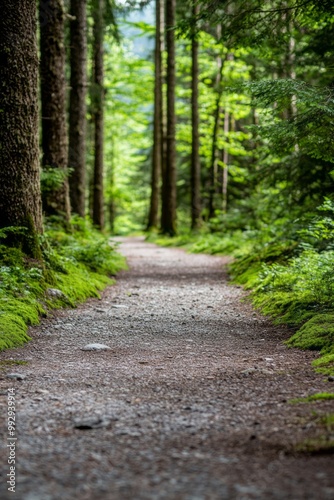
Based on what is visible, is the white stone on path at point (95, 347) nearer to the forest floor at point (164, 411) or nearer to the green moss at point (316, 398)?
the forest floor at point (164, 411)

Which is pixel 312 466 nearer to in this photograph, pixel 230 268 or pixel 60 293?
pixel 60 293

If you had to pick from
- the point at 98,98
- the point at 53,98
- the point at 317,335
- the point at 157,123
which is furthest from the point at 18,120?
the point at 157,123

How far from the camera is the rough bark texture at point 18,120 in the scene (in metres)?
7.77

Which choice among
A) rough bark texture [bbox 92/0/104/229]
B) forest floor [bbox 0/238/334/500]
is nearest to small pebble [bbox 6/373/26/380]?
forest floor [bbox 0/238/334/500]

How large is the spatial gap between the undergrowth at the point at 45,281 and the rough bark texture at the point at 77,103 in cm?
420

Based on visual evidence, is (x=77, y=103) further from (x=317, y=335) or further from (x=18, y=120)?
(x=317, y=335)

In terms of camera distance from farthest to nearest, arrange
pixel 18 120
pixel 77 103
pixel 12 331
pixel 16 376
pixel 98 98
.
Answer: pixel 98 98 < pixel 77 103 < pixel 18 120 < pixel 12 331 < pixel 16 376

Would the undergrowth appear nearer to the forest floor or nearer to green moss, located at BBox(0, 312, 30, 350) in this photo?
green moss, located at BBox(0, 312, 30, 350)

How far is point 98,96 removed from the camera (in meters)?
18.2

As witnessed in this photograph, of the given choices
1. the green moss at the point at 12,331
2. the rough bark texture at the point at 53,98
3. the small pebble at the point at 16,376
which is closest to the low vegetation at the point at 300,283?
the small pebble at the point at 16,376

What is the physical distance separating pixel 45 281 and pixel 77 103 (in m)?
8.63

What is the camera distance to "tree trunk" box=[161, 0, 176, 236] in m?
21.5

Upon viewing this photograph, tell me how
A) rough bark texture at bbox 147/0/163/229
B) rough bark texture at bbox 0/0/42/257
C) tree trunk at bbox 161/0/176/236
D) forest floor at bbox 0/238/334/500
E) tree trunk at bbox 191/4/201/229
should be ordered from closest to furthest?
forest floor at bbox 0/238/334/500
rough bark texture at bbox 0/0/42/257
tree trunk at bbox 161/0/176/236
tree trunk at bbox 191/4/201/229
rough bark texture at bbox 147/0/163/229

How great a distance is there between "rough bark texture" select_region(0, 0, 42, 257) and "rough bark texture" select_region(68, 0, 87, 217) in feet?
21.7
